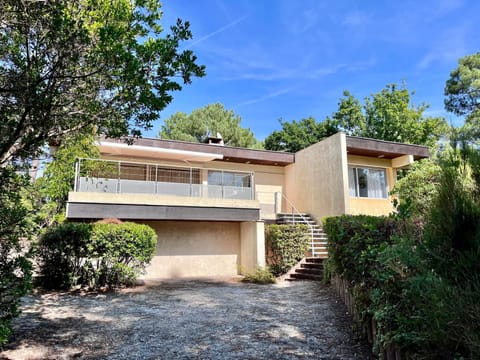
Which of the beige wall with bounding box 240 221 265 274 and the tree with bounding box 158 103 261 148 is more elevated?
the tree with bounding box 158 103 261 148

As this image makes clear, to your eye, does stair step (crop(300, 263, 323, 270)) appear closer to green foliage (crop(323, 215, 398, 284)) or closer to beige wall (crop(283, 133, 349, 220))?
beige wall (crop(283, 133, 349, 220))

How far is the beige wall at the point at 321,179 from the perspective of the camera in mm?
14172

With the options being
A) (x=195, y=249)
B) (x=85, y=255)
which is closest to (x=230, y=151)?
(x=195, y=249)

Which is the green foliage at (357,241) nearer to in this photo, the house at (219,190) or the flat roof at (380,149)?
the house at (219,190)

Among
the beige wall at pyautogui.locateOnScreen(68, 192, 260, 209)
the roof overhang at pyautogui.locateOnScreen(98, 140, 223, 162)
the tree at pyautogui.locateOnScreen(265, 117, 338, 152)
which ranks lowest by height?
the beige wall at pyautogui.locateOnScreen(68, 192, 260, 209)

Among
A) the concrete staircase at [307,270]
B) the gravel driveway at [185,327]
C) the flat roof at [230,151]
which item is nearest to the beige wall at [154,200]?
the flat roof at [230,151]

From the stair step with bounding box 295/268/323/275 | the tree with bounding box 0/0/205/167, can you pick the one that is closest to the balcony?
the stair step with bounding box 295/268/323/275

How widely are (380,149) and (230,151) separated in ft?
23.3

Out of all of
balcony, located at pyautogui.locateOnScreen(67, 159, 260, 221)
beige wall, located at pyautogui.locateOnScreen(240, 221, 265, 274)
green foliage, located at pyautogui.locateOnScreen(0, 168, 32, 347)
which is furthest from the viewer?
beige wall, located at pyautogui.locateOnScreen(240, 221, 265, 274)

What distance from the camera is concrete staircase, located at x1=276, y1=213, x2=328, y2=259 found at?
13152 mm

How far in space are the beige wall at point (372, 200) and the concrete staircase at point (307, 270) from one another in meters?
3.81

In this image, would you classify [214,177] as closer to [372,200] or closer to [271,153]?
[271,153]

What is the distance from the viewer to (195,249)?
13883 mm

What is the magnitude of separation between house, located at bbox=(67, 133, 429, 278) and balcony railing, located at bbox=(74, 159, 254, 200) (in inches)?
1.4
